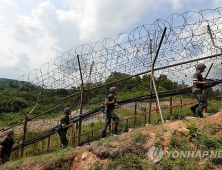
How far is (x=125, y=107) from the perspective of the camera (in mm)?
7199

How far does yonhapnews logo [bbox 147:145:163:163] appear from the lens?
290cm

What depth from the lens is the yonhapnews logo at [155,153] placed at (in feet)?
9.51

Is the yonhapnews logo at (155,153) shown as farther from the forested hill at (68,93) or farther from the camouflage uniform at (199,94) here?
the forested hill at (68,93)

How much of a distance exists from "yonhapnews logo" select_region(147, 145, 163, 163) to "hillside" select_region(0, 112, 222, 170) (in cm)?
5

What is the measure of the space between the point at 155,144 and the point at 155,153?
16cm

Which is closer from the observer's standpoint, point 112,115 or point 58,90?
point 112,115

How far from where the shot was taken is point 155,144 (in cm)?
309

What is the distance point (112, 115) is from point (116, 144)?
1307 mm

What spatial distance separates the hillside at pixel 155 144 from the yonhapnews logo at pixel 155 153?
0.05 m

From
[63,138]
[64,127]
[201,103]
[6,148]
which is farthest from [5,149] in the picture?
[201,103]

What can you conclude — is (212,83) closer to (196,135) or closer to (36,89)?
(196,135)

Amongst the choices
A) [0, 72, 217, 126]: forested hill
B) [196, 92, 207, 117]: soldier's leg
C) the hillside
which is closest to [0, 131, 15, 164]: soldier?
[0, 72, 217, 126]: forested hill

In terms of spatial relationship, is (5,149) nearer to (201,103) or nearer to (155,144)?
(155,144)

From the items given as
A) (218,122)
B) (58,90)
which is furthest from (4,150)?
(218,122)
